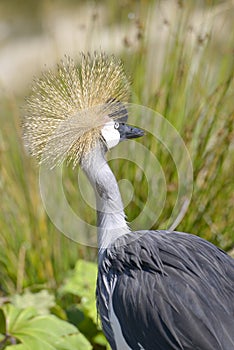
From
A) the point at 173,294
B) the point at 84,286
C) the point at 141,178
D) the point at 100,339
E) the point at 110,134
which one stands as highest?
the point at 110,134

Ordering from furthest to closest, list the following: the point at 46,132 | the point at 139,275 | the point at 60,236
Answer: the point at 60,236 < the point at 46,132 < the point at 139,275

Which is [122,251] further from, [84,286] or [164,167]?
[164,167]

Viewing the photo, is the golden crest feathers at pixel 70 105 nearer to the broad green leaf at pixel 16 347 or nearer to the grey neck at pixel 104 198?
the grey neck at pixel 104 198

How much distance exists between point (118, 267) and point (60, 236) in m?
0.80

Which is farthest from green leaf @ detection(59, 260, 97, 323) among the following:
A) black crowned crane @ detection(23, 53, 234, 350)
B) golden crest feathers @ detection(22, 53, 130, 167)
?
golden crest feathers @ detection(22, 53, 130, 167)

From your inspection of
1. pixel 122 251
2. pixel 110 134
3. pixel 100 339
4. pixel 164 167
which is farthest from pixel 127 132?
pixel 100 339

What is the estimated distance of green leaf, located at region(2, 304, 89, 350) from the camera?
1948 mm

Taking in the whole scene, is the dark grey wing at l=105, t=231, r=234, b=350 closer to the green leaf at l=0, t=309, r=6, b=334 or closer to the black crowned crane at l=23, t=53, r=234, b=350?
the black crowned crane at l=23, t=53, r=234, b=350

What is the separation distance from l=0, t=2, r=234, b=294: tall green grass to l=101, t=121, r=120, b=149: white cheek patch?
551 mm

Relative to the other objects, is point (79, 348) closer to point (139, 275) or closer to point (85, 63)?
point (139, 275)

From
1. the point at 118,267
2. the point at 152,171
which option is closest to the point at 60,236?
the point at 152,171

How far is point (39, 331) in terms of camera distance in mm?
1998

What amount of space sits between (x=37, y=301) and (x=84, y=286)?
16cm

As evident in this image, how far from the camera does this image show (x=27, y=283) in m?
2.50
